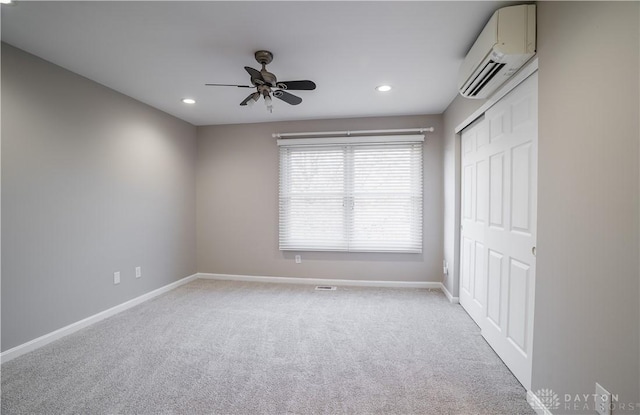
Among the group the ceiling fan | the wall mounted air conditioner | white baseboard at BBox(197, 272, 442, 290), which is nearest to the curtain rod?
the ceiling fan

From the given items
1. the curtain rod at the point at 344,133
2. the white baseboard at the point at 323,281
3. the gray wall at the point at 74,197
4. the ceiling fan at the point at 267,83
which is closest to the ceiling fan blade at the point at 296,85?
the ceiling fan at the point at 267,83

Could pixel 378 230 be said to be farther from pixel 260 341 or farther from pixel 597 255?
pixel 597 255

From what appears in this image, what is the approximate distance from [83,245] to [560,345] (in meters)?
3.88

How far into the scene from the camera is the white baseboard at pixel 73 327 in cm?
223

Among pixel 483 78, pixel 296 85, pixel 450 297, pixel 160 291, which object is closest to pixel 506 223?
pixel 483 78

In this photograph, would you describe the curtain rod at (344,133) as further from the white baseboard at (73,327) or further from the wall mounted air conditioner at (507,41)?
the white baseboard at (73,327)

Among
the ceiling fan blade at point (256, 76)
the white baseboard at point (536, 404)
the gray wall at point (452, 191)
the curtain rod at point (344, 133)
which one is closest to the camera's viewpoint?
the white baseboard at point (536, 404)

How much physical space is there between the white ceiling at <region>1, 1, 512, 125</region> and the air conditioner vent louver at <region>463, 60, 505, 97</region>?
30 centimetres

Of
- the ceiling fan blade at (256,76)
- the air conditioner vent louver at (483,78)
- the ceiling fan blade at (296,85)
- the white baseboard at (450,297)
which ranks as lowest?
the white baseboard at (450,297)

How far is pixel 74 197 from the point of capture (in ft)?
8.93

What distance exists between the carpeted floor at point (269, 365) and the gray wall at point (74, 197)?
368mm

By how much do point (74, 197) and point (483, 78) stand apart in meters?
3.76

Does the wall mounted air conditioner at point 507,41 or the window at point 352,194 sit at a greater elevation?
the wall mounted air conditioner at point 507,41

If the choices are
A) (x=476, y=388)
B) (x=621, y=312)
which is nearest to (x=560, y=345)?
(x=621, y=312)
